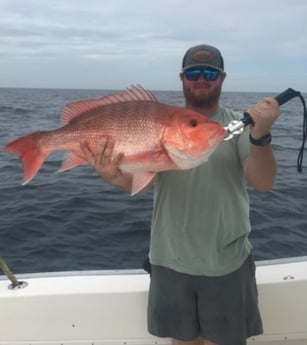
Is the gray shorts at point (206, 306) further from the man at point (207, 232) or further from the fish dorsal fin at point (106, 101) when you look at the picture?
the fish dorsal fin at point (106, 101)

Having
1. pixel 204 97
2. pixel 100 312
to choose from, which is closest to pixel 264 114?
pixel 204 97

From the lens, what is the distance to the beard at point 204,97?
2635mm

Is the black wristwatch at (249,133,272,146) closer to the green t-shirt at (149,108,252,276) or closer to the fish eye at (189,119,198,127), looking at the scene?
the green t-shirt at (149,108,252,276)

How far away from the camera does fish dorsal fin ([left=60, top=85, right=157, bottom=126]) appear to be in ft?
7.79

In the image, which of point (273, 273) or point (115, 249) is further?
point (115, 249)

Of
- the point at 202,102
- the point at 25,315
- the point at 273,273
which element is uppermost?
the point at 202,102

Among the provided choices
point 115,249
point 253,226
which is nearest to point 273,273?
point 115,249

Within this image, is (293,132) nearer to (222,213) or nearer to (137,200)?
(137,200)

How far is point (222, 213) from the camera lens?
2.62 m

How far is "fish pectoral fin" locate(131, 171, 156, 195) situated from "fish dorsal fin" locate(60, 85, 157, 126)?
1.20ft

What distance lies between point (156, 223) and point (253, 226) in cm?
429

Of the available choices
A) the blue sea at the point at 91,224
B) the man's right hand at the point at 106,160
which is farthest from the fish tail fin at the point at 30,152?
the blue sea at the point at 91,224

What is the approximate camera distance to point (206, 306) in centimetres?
270

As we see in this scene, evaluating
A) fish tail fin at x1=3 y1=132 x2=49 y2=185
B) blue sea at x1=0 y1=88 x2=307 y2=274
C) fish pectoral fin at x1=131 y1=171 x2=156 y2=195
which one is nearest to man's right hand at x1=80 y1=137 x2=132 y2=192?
fish pectoral fin at x1=131 y1=171 x2=156 y2=195
